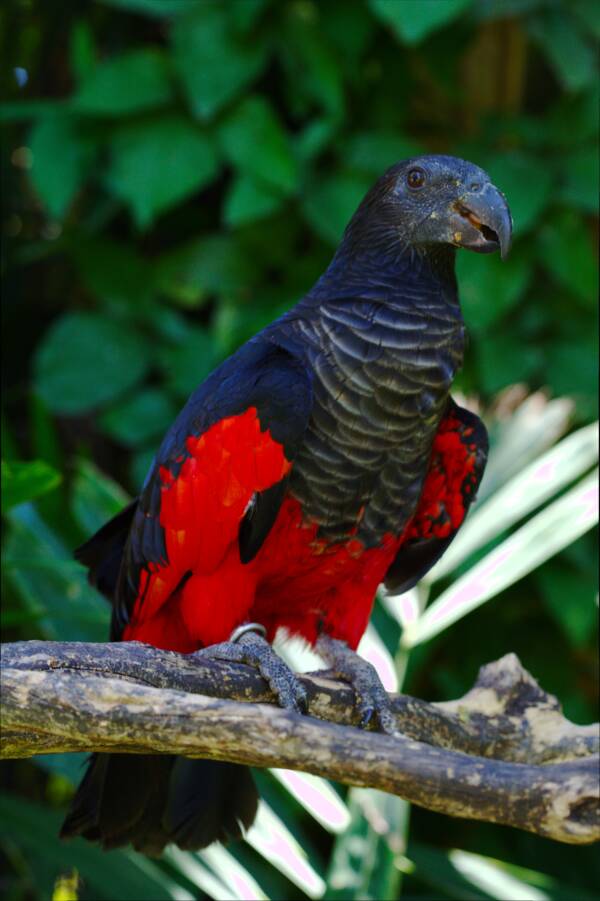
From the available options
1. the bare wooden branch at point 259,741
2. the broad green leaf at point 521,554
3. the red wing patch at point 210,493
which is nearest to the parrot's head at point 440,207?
the red wing patch at point 210,493

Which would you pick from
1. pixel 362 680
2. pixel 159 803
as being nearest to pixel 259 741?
pixel 362 680

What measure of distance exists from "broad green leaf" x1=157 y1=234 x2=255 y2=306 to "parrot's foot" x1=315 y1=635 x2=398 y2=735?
165cm

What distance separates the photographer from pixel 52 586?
2.80 m

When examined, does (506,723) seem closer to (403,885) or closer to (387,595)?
(387,595)

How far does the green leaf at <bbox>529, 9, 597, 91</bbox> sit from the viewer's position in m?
3.41

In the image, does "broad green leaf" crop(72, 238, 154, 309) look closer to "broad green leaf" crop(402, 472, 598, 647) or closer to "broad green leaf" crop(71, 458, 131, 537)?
"broad green leaf" crop(71, 458, 131, 537)

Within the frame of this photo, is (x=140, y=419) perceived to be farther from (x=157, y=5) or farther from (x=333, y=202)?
(x=157, y=5)

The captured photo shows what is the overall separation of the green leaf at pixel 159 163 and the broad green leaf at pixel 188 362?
45cm

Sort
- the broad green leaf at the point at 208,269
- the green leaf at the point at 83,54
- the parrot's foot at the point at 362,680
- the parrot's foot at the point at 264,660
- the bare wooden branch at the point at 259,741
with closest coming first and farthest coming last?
the bare wooden branch at the point at 259,741
the parrot's foot at the point at 264,660
the parrot's foot at the point at 362,680
the green leaf at the point at 83,54
the broad green leaf at the point at 208,269

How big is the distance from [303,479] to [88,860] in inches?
48.4

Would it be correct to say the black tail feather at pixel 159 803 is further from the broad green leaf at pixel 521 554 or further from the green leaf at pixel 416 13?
the green leaf at pixel 416 13

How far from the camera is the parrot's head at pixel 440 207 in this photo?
221 cm

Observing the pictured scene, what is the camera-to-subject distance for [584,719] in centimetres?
362

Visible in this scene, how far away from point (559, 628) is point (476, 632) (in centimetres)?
29
